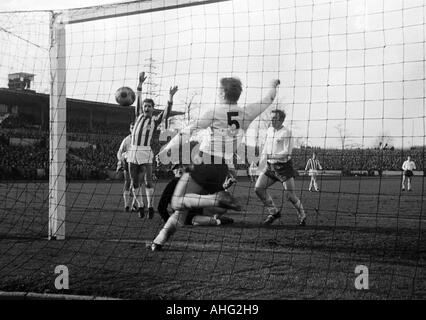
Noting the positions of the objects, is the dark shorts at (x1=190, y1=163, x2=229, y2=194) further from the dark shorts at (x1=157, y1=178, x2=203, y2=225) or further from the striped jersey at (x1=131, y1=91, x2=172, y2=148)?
the striped jersey at (x1=131, y1=91, x2=172, y2=148)

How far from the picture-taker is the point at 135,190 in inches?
393

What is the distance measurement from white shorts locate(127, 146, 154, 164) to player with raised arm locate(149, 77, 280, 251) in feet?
13.9

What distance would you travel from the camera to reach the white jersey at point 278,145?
8461 millimetres

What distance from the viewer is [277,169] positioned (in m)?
8.75

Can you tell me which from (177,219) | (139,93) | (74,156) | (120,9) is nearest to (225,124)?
(177,219)

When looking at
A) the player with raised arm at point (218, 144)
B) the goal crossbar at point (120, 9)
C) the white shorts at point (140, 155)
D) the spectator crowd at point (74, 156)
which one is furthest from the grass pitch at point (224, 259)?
the spectator crowd at point (74, 156)

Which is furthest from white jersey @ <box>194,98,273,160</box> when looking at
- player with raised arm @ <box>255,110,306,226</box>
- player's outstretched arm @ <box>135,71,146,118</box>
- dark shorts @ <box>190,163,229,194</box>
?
player with raised arm @ <box>255,110,306,226</box>

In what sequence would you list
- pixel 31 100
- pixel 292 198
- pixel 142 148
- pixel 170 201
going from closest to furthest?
pixel 170 201
pixel 292 198
pixel 142 148
pixel 31 100

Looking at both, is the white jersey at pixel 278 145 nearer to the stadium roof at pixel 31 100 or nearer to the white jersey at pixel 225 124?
the stadium roof at pixel 31 100

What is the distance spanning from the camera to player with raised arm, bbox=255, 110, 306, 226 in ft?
27.8

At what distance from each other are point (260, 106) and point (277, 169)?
334cm

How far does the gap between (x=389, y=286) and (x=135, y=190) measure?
645cm

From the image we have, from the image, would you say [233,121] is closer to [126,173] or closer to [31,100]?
[126,173]
